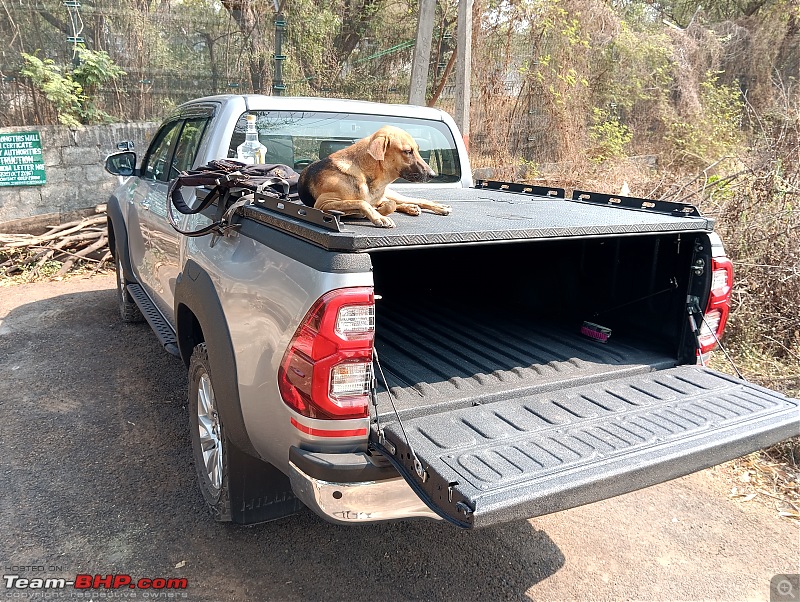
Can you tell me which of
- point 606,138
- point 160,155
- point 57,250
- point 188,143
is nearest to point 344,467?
point 188,143

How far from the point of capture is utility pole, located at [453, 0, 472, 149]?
822 cm

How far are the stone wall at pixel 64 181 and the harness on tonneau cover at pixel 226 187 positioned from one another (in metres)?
6.75

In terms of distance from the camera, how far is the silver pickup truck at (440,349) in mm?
2002

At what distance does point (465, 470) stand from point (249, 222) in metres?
1.38

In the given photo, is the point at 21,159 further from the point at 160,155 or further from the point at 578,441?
the point at 578,441

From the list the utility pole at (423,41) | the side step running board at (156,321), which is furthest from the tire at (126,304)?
the utility pole at (423,41)

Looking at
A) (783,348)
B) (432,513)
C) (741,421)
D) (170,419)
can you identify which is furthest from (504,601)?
(783,348)

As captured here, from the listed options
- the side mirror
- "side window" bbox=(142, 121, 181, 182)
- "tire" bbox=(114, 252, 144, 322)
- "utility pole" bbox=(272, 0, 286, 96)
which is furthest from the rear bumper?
"utility pole" bbox=(272, 0, 286, 96)

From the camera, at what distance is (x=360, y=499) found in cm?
204

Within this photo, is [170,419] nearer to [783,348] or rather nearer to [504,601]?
[504,601]

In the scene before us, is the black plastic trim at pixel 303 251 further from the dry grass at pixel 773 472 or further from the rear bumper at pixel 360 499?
the dry grass at pixel 773 472

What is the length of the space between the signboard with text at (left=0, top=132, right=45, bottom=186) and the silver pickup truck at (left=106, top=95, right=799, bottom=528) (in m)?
5.43

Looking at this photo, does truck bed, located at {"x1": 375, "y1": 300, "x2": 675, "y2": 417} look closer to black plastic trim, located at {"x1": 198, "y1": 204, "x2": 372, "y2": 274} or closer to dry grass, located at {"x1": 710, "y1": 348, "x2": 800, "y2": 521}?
black plastic trim, located at {"x1": 198, "y1": 204, "x2": 372, "y2": 274}

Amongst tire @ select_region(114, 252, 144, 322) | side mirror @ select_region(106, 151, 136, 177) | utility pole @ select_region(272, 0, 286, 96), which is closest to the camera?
side mirror @ select_region(106, 151, 136, 177)
